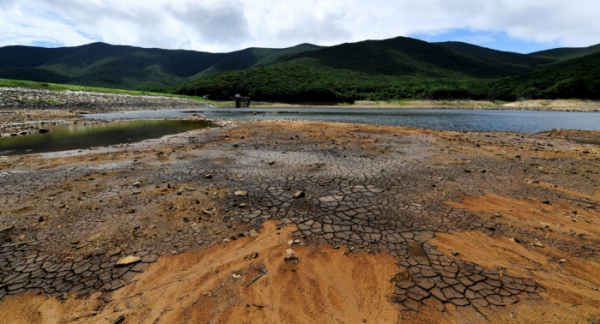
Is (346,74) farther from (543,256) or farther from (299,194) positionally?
(543,256)

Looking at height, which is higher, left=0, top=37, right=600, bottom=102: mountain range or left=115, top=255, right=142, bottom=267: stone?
left=0, top=37, right=600, bottom=102: mountain range

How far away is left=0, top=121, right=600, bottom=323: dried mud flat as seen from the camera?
3.11 metres

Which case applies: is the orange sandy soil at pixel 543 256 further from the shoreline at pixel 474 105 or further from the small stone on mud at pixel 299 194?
the shoreline at pixel 474 105

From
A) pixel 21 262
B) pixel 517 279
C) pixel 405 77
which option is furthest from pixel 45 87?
pixel 405 77

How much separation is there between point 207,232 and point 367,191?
433 centimetres

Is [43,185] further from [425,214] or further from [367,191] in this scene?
[425,214]

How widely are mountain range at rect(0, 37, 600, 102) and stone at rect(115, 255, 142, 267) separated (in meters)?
99.7

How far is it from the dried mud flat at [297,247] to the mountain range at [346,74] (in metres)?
96.0

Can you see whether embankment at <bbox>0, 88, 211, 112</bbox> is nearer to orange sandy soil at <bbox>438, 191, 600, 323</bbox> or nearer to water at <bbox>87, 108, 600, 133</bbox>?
water at <bbox>87, 108, 600, 133</bbox>

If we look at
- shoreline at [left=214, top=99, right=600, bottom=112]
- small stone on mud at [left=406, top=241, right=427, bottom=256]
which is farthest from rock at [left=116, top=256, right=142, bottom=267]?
shoreline at [left=214, top=99, right=600, bottom=112]

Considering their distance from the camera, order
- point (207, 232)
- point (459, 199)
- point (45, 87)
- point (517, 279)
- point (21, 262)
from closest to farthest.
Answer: point (517, 279)
point (21, 262)
point (207, 232)
point (459, 199)
point (45, 87)

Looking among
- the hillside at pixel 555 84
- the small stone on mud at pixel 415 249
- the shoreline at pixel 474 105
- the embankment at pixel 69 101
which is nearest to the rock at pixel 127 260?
the small stone on mud at pixel 415 249

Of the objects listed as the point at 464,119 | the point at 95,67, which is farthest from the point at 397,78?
the point at 95,67

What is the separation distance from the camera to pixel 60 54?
176875mm
